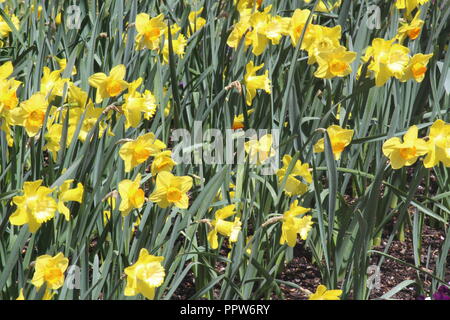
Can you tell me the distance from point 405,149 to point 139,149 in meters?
0.68

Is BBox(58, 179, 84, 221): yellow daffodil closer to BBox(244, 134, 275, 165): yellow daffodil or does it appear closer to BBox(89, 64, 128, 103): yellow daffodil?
BBox(89, 64, 128, 103): yellow daffodil

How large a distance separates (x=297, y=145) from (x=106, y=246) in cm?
75

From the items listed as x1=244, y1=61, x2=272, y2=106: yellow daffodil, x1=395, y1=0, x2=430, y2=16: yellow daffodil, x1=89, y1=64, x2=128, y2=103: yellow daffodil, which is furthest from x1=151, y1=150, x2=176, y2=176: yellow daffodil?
x1=395, y1=0, x2=430, y2=16: yellow daffodil

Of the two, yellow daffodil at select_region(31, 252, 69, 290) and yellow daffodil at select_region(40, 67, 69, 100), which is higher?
yellow daffodil at select_region(40, 67, 69, 100)

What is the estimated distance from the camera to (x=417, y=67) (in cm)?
212

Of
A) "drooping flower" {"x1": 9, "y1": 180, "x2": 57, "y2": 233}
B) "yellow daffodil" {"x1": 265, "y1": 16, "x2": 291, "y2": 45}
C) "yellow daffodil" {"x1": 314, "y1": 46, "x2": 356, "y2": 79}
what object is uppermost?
"yellow daffodil" {"x1": 265, "y1": 16, "x2": 291, "y2": 45}

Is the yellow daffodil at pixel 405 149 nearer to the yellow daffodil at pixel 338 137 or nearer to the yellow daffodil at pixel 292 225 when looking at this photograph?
the yellow daffodil at pixel 338 137

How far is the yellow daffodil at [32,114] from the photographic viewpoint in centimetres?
188

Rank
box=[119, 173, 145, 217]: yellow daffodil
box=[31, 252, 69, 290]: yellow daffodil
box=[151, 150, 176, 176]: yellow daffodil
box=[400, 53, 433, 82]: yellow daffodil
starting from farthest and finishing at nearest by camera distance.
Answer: box=[400, 53, 433, 82]: yellow daffodil
box=[151, 150, 176, 176]: yellow daffodil
box=[119, 173, 145, 217]: yellow daffodil
box=[31, 252, 69, 290]: yellow daffodil

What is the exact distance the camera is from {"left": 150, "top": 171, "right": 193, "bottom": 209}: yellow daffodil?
5.76ft

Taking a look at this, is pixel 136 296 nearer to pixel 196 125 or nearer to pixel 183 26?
pixel 196 125

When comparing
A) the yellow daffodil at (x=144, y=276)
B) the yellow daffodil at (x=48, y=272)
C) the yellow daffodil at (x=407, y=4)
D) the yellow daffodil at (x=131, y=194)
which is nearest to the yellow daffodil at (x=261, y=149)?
the yellow daffodil at (x=131, y=194)

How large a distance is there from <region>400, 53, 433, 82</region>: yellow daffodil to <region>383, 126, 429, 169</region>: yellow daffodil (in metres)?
0.30

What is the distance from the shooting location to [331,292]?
1655mm
